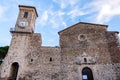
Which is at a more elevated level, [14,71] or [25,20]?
[25,20]

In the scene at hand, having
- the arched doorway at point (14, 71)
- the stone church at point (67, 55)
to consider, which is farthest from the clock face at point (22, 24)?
the arched doorway at point (14, 71)

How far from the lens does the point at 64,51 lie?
56.2 feet

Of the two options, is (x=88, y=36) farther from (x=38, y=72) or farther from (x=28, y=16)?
(x=28, y=16)

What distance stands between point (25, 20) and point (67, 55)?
8.42 m

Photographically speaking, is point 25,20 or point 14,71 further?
point 25,20

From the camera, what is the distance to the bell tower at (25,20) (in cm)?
1830

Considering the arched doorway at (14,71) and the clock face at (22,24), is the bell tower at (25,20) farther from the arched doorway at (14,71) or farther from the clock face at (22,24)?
the arched doorway at (14,71)

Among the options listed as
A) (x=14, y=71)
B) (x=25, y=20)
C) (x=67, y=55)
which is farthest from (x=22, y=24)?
(x=67, y=55)

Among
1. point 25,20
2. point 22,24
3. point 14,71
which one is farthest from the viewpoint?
point 25,20

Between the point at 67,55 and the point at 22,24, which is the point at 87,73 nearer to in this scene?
the point at 67,55

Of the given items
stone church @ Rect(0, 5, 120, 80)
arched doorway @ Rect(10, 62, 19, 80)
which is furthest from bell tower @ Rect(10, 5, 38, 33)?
arched doorway @ Rect(10, 62, 19, 80)

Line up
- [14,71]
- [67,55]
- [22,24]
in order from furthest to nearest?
1. [22,24]
2. [67,55]
3. [14,71]

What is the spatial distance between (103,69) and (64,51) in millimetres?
5430

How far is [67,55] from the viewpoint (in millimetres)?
16750
